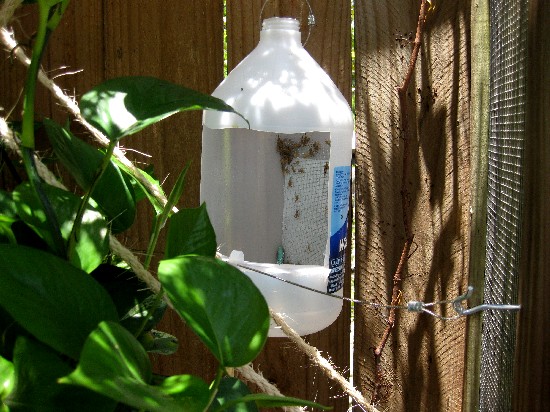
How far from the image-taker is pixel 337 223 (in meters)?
0.92

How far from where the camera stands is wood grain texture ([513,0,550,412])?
1.61ft

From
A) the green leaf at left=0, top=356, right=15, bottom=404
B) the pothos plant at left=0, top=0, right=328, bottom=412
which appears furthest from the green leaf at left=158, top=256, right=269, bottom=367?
the green leaf at left=0, top=356, right=15, bottom=404

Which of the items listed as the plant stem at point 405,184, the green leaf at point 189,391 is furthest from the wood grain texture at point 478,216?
the green leaf at point 189,391

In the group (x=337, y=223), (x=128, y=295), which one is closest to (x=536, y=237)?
(x=128, y=295)

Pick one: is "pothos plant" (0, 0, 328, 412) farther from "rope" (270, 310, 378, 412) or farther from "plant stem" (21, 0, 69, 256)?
"rope" (270, 310, 378, 412)

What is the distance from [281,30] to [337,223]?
267 mm

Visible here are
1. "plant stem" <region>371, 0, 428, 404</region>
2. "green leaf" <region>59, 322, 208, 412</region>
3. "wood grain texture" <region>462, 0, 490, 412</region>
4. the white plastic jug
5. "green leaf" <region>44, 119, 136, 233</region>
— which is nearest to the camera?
"green leaf" <region>59, 322, 208, 412</region>

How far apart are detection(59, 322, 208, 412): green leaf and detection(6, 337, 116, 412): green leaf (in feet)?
0.16

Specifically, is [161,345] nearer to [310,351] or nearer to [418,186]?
[310,351]

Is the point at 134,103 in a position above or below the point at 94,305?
above

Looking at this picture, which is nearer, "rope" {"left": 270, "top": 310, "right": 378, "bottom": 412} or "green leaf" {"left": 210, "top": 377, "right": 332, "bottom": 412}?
"green leaf" {"left": 210, "top": 377, "right": 332, "bottom": 412}

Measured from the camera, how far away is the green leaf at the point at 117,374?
0.32 metres

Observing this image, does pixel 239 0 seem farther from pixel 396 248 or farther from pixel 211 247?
pixel 211 247

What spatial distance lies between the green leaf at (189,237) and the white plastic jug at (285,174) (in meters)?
0.34
